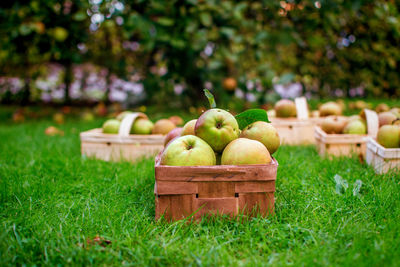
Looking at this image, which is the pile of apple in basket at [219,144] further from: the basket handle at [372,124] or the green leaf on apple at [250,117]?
the basket handle at [372,124]

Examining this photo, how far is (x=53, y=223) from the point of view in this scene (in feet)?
5.58

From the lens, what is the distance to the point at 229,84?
5.25m

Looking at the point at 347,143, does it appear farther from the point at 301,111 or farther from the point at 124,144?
the point at 124,144

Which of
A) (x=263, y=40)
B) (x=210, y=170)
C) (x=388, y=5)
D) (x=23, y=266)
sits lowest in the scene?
(x=23, y=266)

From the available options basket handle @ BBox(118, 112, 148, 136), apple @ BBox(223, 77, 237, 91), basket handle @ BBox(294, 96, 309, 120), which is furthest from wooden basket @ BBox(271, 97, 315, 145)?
apple @ BBox(223, 77, 237, 91)

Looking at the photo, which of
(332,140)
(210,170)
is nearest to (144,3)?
(332,140)

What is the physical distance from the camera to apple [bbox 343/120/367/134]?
290cm

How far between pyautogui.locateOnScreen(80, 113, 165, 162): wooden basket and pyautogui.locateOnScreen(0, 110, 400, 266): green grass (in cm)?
44

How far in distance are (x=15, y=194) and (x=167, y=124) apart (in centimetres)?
141

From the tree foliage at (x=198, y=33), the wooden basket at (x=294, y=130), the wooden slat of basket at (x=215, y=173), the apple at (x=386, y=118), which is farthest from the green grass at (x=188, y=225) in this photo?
the tree foliage at (x=198, y=33)

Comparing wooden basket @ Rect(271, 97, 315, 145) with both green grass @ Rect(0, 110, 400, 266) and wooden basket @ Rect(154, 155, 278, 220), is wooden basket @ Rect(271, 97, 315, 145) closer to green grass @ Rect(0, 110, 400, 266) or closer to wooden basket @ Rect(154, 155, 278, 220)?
green grass @ Rect(0, 110, 400, 266)

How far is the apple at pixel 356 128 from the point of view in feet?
9.52

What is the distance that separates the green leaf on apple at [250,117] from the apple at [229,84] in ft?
10.5

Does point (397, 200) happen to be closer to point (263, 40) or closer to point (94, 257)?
point (94, 257)
